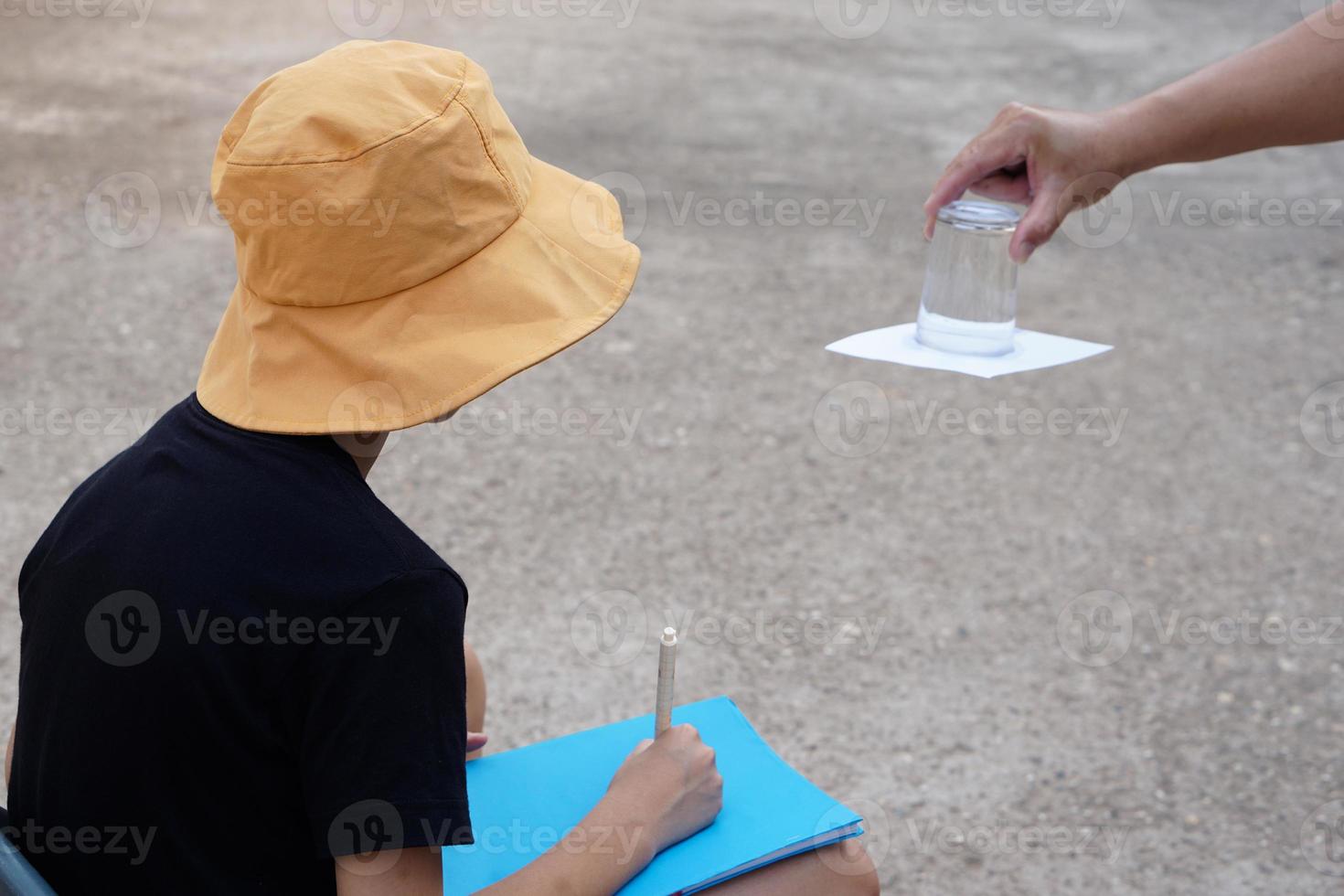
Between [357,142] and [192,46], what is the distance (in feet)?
19.9

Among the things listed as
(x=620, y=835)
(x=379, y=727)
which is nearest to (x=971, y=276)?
(x=620, y=835)

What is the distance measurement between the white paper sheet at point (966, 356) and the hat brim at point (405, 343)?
1.45 feet

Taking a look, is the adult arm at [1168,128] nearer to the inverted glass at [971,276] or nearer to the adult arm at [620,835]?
the inverted glass at [971,276]

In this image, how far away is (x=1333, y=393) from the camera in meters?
4.07

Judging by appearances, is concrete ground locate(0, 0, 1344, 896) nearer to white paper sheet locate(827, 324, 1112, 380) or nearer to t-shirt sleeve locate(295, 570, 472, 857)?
→ white paper sheet locate(827, 324, 1112, 380)

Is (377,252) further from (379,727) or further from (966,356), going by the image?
(966,356)

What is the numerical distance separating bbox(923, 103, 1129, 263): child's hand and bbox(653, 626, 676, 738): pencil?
81 cm

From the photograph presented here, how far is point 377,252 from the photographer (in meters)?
1.32

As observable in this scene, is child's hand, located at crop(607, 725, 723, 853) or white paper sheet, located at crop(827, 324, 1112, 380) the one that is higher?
white paper sheet, located at crop(827, 324, 1112, 380)

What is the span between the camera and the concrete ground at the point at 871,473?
2697 mm

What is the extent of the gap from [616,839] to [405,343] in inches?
23.3

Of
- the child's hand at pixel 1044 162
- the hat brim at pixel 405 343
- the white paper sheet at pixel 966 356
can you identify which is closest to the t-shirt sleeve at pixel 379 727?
the hat brim at pixel 405 343

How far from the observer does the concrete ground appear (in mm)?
2697

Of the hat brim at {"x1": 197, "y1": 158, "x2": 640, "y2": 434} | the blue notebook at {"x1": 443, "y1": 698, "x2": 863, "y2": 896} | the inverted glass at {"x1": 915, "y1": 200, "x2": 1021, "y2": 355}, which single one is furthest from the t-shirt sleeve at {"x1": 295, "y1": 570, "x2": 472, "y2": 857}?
the inverted glass at {"x1": 915, "y1": 200, "x2": 1021, "y2": 355}
